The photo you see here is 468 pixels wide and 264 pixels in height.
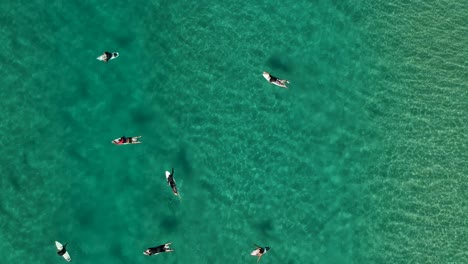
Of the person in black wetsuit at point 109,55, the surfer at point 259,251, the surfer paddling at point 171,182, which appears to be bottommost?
the surfer at point 259,251

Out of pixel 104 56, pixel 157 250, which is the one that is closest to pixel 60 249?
pixel 157 250

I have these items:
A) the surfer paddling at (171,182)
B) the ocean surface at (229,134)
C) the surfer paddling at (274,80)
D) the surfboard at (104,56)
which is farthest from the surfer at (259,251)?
the surfboard at (104,56)

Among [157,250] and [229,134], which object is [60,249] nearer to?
[157,250]

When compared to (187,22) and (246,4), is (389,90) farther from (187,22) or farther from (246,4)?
(187,22)

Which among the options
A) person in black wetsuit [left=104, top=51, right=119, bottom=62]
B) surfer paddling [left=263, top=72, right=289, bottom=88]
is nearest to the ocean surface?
person in black wetsuit [left=104, top=51, right=119, bottom=62]

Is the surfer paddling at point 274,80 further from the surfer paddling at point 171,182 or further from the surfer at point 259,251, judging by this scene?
the surfer at point 259,251

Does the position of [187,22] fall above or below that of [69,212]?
above

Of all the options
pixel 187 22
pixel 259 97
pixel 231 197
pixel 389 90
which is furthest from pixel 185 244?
pixel 389 90

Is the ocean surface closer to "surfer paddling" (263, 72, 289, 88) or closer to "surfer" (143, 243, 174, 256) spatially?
"surfer" (143, 243, 174, 256)

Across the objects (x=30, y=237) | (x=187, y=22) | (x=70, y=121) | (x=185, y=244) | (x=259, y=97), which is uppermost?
(x=187, y=22)
